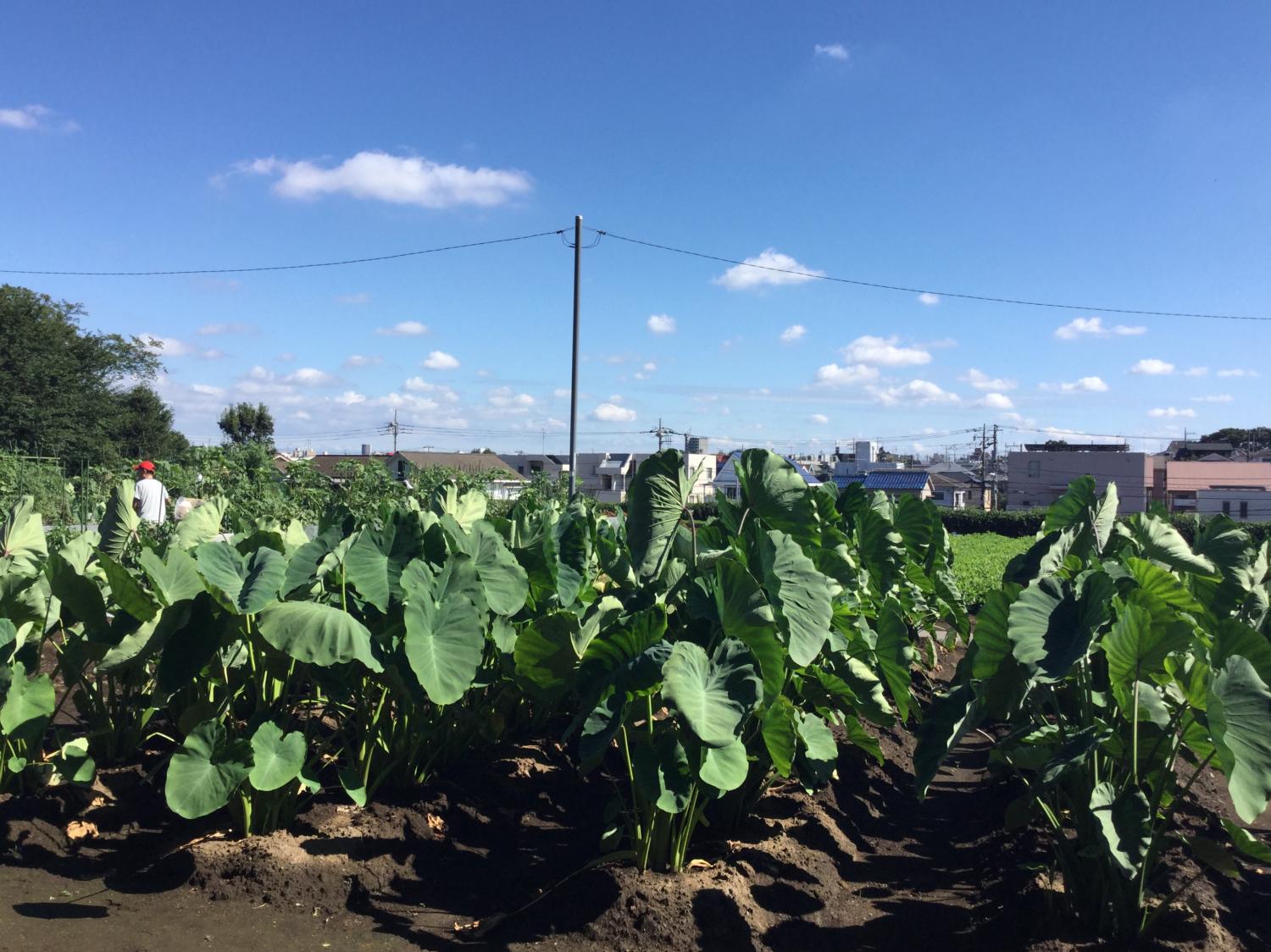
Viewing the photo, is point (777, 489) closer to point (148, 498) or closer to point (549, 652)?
point (549, 652)

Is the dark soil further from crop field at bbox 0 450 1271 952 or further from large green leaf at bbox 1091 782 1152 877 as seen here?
large green leaf at bbox 1091 782 1152 877

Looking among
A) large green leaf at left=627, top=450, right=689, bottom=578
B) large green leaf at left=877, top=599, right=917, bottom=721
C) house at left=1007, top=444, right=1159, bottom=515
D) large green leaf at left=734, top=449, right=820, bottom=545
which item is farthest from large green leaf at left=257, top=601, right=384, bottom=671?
house at left=1007, top=444, right=1159, bottom=515

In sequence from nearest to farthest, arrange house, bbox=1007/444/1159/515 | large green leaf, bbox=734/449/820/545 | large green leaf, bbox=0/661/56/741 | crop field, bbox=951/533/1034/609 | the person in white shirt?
large green leaf, bbox=0/661/56/741 < large green leaf, bbox=734/449/820/545 < the person in white shirt < crop field, bbox=951/533/1034/609 < house, bbox=1007/444/1159/515

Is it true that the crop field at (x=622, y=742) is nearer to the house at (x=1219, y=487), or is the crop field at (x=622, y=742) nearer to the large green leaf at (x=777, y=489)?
the large green leaf at (x=777, y=489)

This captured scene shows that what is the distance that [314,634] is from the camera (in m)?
2.89

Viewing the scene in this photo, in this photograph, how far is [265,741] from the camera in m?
3.14

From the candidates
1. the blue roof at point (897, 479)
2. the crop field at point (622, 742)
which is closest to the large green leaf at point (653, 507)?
the crop field at point (622, 742)

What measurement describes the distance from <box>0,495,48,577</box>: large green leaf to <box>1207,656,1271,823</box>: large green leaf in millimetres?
4459

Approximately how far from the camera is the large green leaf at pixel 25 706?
10.4 feet

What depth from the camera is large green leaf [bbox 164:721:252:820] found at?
118 inches

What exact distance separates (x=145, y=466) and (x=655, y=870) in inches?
299

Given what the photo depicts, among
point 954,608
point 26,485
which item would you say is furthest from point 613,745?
point 26,485

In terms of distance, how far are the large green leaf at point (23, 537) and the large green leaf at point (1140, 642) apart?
4.24 m

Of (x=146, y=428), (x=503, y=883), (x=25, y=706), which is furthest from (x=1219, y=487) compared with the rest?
(x=25, y=706)
